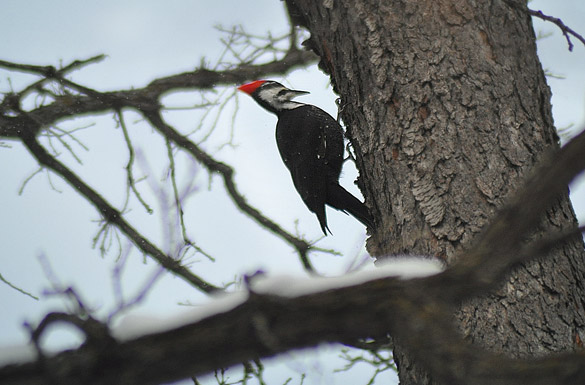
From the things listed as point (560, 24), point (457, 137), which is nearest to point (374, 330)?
point (457, 137)

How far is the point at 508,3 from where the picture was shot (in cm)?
211

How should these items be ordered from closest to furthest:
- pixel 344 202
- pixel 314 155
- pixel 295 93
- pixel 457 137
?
pixel 457 137
pixel 344 202
pixel 314 155
pixel 295 93

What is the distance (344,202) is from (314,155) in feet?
1.48

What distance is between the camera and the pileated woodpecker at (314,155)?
10.5 feet

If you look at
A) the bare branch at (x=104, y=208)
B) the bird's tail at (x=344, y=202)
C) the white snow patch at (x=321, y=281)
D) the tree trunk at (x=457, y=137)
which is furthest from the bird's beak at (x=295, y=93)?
the white snow patch at (x=321, y=281)

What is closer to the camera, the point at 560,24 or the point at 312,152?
the point at 560,24

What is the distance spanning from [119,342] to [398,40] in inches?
61.3

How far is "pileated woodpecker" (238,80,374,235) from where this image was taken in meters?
3.21

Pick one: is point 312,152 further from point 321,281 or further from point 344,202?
point 321,281

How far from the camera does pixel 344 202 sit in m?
2.99

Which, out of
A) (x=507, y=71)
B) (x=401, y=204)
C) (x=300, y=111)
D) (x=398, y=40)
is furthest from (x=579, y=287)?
(x=300, y=111)

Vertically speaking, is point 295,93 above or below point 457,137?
above

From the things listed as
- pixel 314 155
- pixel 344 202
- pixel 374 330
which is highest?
pixel 314 155

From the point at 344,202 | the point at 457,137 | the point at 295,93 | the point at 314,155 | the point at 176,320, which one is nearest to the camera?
the point at 176,320
